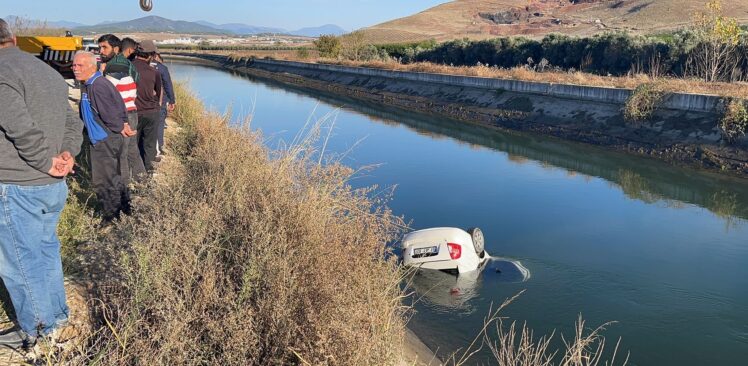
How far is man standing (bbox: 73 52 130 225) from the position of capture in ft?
18.9

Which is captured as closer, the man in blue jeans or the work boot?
the man in blue jeans

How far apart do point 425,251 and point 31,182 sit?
5.41 metres

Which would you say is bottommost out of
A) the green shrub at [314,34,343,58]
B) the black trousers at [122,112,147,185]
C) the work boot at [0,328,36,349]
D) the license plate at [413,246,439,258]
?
the license plate at [413,246,439,258]

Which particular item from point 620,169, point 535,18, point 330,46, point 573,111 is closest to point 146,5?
point 620,169

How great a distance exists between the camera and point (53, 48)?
59.5 ft

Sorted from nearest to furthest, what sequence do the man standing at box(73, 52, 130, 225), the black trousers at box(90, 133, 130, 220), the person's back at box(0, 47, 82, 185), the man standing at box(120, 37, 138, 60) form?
the person's back at box(0, 47, 82, 185), the man standing at box(73, 52, 130, 225), the black trousers at box(90, 133, 130, 220), the man standing at box(120, 37, 138, 60)

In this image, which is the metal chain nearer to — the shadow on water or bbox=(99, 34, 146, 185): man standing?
bbox=(99, 34, 146, 185): man standing

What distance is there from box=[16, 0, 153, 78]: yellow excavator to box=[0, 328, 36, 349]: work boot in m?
15.3

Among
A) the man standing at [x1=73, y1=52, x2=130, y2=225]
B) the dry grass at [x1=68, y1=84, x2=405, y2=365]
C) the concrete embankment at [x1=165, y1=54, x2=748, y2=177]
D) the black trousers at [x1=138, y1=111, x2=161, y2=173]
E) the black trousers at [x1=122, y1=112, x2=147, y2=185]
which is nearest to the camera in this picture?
the dry grass at [x1=68, y1=84, x2=405, y2=365]

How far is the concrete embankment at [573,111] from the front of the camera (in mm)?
16578

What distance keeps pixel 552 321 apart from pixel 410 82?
94.4ft

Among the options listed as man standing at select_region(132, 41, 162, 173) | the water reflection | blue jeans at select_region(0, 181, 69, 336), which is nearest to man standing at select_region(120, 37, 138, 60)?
man standing at select_region(132, 41, 162, 173)

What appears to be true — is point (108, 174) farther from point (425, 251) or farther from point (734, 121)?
point (734, 121)

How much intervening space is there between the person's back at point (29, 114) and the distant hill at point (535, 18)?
239 ft
